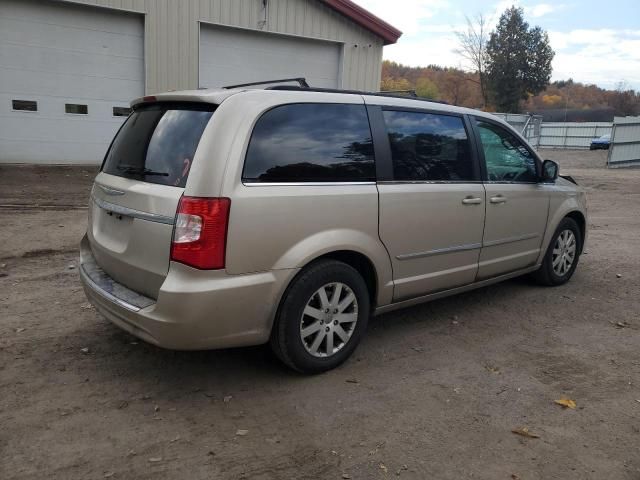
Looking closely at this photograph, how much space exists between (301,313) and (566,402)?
1.65 meters

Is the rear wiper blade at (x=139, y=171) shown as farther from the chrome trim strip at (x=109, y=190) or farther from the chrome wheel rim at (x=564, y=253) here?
the chrome wheel rim at (x=564, y=253)

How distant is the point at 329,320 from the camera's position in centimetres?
348

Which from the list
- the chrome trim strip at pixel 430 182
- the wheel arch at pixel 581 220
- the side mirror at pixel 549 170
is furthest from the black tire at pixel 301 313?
the wheel arch at pixel 581 220

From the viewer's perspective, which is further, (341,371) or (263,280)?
(341,371)

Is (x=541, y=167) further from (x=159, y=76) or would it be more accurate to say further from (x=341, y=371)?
(x=159, y=76)

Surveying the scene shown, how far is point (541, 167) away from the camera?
5.08 meters

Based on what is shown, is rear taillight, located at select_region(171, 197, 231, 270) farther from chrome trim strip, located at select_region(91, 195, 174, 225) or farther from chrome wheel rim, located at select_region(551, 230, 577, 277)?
chrome wheel rim, located at select_region(551, 230, 577, 277)

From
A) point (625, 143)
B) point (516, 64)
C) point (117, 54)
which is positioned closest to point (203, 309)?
point (117, 54)

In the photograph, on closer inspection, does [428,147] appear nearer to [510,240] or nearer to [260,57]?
[510,240]

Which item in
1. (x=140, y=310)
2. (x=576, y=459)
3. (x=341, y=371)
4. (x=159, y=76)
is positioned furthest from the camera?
(x=159, y=76)

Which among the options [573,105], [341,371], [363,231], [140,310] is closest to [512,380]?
[341,371]

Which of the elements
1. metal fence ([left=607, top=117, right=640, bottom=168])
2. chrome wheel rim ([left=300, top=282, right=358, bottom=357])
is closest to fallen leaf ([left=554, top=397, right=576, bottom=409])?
chrome wheel rim ([left=300, top=282, right=358, bottom=357])

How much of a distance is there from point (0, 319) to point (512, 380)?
3735 mm

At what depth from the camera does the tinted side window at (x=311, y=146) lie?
314 centimetres
